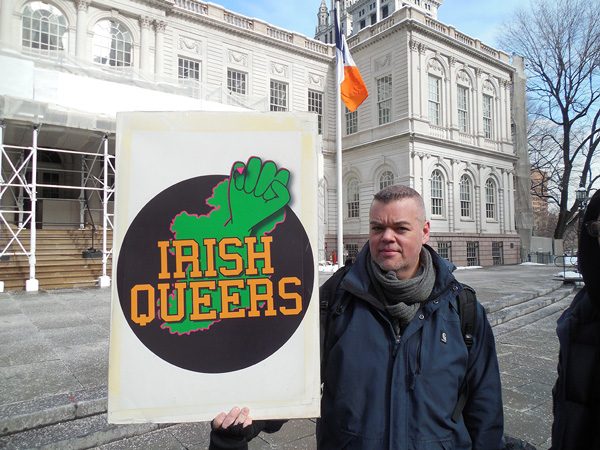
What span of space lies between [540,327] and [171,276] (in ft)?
26.3

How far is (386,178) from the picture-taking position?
80.0 feet

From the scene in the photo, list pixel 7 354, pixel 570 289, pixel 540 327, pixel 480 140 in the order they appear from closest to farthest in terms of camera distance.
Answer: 1. pixel 7 354
2. pixel 540 327
3. pixel 570 289
4. pixel 480 140

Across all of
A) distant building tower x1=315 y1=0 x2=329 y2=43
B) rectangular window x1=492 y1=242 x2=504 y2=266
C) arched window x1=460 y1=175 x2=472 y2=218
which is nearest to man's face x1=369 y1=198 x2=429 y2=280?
arched window x1=460 y1=175 x2=472 y2=218

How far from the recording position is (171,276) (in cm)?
161

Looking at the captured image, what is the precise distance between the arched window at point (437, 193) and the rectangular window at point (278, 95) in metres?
9.99

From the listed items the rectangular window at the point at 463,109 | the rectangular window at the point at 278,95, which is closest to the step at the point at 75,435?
the rectangular window at the point at 278,95

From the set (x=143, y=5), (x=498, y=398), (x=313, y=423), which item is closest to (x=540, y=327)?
(x=313, y=423)

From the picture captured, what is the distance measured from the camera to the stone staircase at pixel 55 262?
11352 millimetres

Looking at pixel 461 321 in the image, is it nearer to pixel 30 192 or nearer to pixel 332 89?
pixel 30 192

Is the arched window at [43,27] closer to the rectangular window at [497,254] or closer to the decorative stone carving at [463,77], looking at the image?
the decorative stone carving at [463,77]

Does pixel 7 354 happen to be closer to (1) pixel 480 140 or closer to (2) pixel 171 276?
(2) pixel 171 276

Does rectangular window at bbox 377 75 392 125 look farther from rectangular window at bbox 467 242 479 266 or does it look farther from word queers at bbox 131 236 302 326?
word queers at bbox 131 236 302 326

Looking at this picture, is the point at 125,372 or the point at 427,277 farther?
the point at 427,277

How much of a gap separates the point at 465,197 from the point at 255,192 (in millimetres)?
26370
